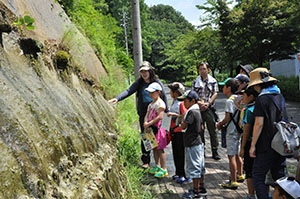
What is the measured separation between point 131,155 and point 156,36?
178 feet

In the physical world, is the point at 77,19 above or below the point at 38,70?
above

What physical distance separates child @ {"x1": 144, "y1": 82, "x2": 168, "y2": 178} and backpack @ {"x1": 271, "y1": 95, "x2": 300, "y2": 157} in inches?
79.7

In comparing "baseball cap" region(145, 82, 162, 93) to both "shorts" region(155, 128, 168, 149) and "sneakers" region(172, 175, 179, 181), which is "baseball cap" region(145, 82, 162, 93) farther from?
"sneakers" region(172, 175, 179, 181)

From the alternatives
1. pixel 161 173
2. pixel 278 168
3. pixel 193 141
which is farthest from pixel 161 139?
pixel 278 168

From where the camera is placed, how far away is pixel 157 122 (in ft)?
17.1

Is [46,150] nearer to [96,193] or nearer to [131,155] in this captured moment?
[96,193]

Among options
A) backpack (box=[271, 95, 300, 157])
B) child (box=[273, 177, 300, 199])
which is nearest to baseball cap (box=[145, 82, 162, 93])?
backpack (box=[271, 95, 300, 157])

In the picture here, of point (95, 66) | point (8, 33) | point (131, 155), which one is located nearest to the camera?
point (8, 33)

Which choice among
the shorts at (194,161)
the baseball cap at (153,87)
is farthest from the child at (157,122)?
the shorts at (194,161)

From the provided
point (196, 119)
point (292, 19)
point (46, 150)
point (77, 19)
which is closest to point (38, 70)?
point (46, 150)

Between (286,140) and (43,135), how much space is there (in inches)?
91.8

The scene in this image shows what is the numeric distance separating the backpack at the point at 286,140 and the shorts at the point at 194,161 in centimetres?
116

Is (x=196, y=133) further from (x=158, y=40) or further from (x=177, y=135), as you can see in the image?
(x=158, y=40)

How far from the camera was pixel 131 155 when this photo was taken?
5777 mm
